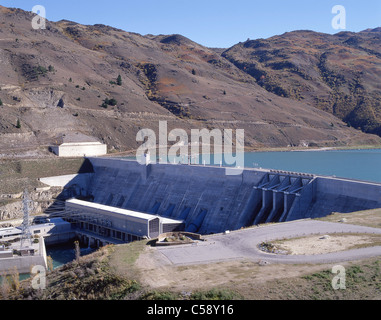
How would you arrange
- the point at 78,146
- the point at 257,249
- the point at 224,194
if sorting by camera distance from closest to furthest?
the point at 257,249 < the point at 224,194 < the point at 78,146

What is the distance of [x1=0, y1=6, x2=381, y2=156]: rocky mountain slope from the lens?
7888 centimetres

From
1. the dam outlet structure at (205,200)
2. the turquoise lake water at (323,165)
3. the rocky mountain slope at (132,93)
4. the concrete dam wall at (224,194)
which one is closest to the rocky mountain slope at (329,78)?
the rocky mountain slope at (132,93)

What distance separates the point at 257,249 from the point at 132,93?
88813 mm

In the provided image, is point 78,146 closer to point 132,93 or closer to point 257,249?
point 132,93

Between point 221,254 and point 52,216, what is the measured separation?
31.7m

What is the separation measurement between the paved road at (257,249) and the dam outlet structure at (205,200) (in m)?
5.57

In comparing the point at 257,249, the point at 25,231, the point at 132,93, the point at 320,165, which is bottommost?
the point at 25,231

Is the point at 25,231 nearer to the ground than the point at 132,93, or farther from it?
nearer to the ground

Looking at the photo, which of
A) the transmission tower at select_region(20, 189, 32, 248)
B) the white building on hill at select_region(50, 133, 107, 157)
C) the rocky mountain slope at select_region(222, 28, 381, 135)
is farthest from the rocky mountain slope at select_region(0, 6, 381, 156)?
the transmission tower at select_region(20, 189, 32, 248)

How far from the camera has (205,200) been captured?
4144 cm

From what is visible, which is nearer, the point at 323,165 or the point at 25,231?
the point at 25,231

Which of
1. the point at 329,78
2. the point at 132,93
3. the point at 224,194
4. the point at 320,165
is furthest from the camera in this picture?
the point at 329,78

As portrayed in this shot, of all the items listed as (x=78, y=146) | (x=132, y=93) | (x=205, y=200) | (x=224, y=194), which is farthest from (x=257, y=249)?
(x=132, y=93)
